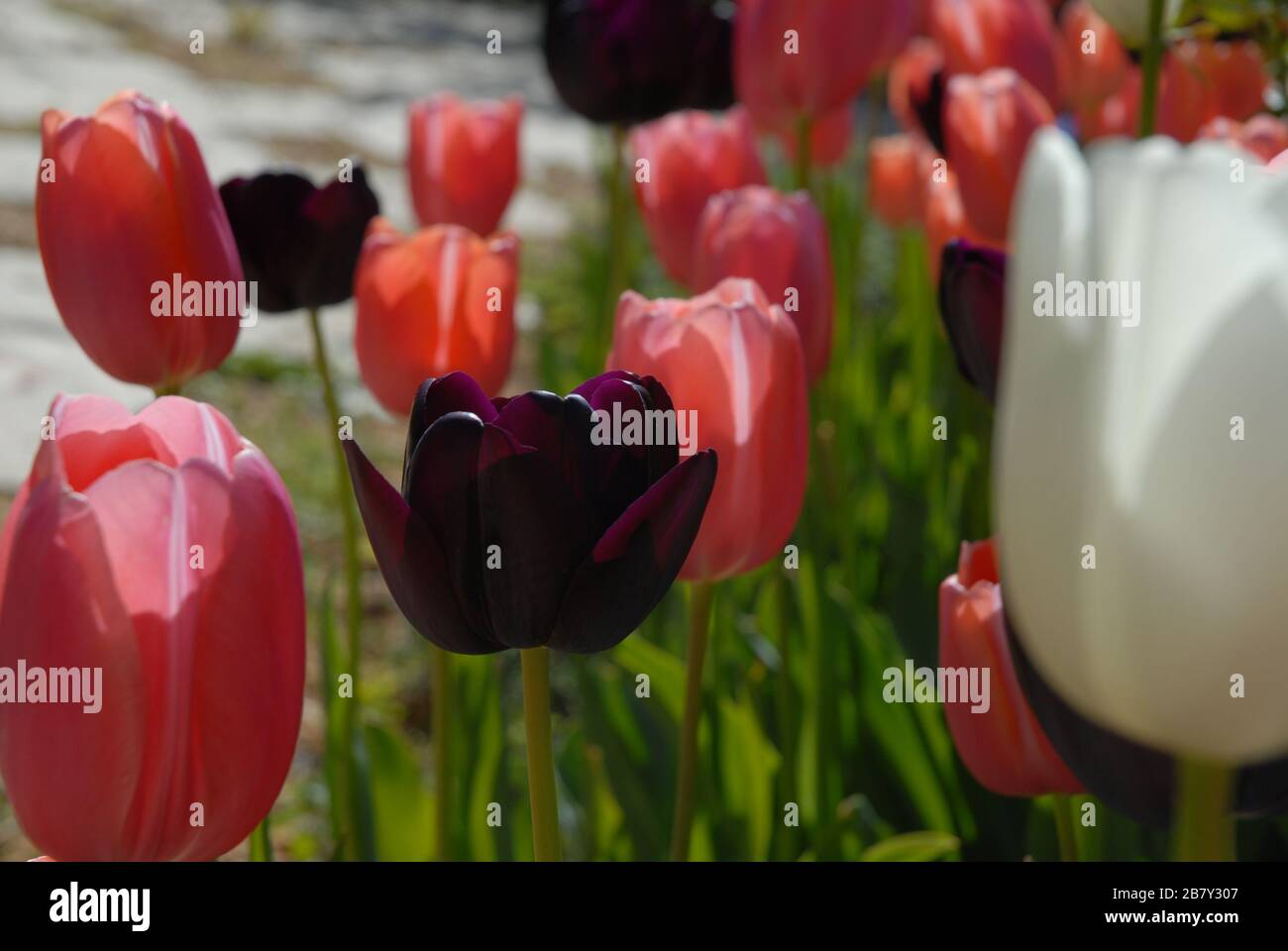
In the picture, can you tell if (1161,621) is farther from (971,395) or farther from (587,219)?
(587,219)

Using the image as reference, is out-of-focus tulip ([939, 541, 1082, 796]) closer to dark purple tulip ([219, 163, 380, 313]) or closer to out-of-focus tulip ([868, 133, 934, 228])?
dark purple tulip ([219, 163, 380, 313])

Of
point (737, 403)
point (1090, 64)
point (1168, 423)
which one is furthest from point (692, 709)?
point (1090, 64)

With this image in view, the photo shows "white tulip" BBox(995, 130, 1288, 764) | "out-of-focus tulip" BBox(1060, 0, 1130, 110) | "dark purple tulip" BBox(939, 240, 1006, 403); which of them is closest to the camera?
"white tulip" BBox(995, 130, 1288, 764)

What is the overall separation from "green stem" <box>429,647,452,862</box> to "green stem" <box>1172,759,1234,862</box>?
0.53 m

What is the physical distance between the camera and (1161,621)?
0.30 metres

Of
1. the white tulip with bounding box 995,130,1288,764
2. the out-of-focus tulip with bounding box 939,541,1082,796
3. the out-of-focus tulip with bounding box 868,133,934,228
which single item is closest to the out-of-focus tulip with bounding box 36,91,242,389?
the out-of-focus tulip with bounding box 939,541,1082,796

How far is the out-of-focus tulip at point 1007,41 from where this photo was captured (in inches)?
54.7

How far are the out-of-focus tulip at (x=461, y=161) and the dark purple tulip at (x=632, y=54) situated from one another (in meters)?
0.09

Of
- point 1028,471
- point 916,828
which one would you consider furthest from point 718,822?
point 1028,471

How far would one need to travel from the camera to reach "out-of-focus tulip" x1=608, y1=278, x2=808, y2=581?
63 cm

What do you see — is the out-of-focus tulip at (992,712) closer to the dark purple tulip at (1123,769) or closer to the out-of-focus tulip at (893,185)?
the dark purple tulip at (1123,769)

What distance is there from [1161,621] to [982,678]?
0.30 metres

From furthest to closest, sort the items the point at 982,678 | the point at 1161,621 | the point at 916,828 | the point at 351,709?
the point at 916,828, the point at 351,709, the point at 982,678, the point at 1161,621
